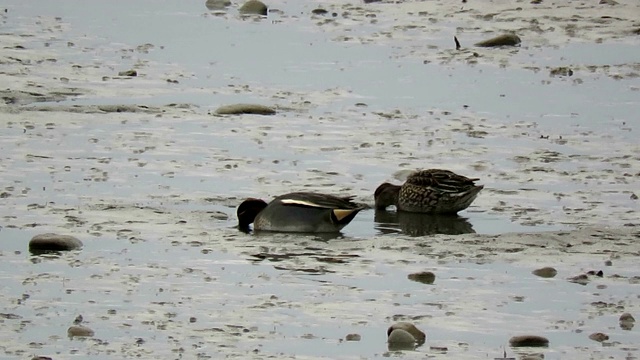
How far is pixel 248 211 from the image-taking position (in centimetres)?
1233

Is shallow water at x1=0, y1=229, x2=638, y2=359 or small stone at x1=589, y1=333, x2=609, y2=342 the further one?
small stone at x1=589, y1=333, x2=609, y2=342

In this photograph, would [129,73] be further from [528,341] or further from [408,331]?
[528,341]

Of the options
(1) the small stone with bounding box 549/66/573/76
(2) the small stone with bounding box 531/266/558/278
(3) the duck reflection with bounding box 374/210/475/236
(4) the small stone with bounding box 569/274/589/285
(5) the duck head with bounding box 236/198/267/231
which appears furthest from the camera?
(1) the small stone with bounding box 549/66/573/76

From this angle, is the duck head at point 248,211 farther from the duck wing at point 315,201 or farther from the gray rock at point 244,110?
the gray rock at point 244,110

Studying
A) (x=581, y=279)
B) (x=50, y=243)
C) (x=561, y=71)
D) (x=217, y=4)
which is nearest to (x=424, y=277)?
(x=581, y=279)

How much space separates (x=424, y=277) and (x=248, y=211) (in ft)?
6.81

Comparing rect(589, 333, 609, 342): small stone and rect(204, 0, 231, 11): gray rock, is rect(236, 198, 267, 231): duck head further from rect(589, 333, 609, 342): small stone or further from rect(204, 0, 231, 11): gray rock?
rect(204, 0, 231, 11): gray rock

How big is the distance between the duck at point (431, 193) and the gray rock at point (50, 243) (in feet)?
9.08

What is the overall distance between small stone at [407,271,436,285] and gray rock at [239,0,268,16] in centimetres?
1382

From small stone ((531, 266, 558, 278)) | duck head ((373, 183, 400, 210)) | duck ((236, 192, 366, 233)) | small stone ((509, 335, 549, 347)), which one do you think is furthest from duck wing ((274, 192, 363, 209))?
small stone ((509, 335, 549, 347))

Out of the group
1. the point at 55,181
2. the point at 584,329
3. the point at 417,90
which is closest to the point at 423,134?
the point at 417,90

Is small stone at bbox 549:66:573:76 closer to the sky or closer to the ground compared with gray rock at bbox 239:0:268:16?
closer to the ground

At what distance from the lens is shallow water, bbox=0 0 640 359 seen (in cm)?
952

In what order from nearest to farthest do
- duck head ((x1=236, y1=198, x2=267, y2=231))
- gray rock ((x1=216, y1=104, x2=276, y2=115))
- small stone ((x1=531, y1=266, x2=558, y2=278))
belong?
small stone ((x1=531, y1=266, x2=558, y2=278)) → duck head ((x1=236, y1=198, x2=267, y2=231)) → gray rock ((x1=216, y1=104, x2=276, y2=115))
